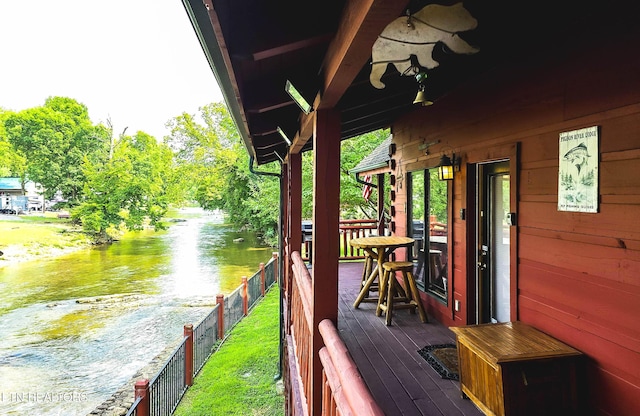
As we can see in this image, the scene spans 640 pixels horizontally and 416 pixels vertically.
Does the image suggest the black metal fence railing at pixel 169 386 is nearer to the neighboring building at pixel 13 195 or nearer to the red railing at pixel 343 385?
the red railing at pixel 343 385

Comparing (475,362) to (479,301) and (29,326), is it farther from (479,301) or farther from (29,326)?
(29,326)

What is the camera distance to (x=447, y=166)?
12.8 ft

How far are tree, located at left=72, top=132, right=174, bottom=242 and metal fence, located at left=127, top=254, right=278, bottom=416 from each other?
51.0 ft

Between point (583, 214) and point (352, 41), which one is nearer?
point (352, 41)

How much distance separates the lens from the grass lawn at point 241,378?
686 cm

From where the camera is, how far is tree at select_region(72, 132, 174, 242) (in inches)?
957

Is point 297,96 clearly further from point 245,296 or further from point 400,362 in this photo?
point 245,296

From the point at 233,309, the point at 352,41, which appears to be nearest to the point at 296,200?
the point at 352,41

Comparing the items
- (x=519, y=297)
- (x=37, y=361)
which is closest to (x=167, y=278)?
(x=37, y=361)

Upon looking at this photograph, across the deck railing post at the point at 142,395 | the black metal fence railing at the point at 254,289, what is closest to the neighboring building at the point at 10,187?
the black metal fence railing at the point at 254,289

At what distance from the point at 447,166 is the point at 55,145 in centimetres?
3267

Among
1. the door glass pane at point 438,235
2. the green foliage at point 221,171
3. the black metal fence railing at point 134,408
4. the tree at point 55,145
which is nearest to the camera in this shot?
the door glass pane at point 438,235

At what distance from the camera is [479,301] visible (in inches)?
142

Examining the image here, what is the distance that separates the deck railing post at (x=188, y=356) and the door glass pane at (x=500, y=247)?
6.03m
